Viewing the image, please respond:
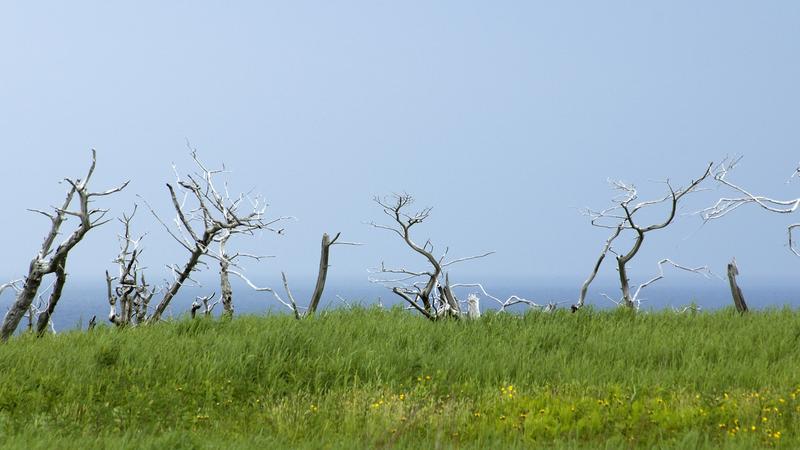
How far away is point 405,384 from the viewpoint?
1135 cm

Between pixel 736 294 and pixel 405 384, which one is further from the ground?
pixel 736 294

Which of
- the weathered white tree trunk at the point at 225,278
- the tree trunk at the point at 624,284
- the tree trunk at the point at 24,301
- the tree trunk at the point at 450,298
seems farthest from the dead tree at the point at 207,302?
the tree trunk at the point at 624,284

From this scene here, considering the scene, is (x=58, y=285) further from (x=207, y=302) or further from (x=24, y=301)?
(x=207, y=302)

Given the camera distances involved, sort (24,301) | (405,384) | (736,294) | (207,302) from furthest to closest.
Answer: (207,302) → (736,294) → (24,301) → (405,384)

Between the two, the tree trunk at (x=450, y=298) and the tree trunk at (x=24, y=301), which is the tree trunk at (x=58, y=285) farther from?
the tree trunk at (x=450, y=298)

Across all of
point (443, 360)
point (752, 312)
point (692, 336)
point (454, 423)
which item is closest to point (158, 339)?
point (443, 360)

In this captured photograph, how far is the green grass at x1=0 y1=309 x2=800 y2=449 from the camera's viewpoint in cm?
898

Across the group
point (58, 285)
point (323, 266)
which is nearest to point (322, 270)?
point (323, 266)

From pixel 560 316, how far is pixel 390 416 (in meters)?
7.03

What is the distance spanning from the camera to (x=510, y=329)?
1470 centimetres

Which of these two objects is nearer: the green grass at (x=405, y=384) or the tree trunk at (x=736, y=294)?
the green grass at (x=405, y=384)

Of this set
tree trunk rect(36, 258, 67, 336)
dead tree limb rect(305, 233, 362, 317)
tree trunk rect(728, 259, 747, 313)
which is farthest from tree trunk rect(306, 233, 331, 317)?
tree trunk rect(728, 259, 747, 313)

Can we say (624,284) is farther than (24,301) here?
Yes

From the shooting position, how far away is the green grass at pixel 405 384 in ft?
29.5
